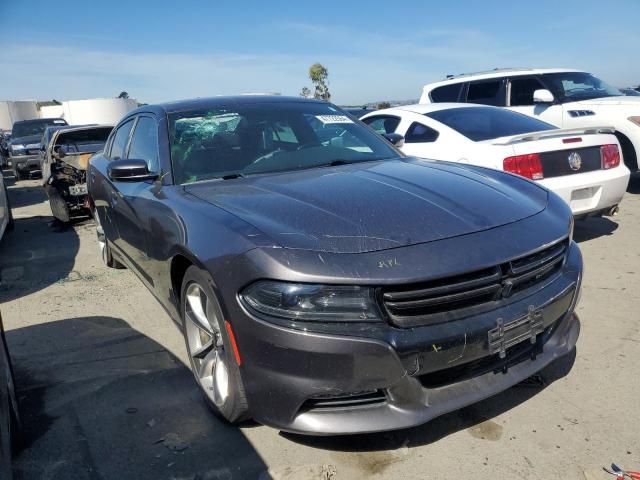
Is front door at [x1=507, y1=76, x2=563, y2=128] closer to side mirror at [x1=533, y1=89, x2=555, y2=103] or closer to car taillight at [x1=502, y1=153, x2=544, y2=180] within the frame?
side mirror at [x1=533, y1=89, x2=555, y2=103]

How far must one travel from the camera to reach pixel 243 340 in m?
2.11

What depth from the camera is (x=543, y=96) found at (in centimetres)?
754

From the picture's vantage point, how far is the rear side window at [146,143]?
343 cm

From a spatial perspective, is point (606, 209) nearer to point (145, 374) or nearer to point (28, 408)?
point (145, 374)

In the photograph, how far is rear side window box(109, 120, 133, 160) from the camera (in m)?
4.36

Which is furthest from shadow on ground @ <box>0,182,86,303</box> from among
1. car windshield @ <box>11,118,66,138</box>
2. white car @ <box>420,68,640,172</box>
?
car windshield @ <box>11,118,66,138</box>


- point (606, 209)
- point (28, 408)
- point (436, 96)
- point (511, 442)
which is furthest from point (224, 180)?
point (436, 96)

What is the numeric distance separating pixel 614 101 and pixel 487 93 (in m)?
1.83

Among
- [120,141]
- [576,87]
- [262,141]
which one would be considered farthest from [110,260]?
[576,87]

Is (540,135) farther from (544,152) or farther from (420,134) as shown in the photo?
(420,134)

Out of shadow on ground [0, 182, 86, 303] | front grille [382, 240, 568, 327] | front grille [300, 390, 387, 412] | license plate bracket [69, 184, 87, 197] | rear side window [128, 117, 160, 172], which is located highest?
rear side window [128, 117, 160, 172]

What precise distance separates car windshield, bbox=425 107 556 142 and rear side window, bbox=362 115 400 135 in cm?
54

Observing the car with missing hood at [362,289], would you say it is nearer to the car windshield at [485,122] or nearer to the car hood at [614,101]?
the car windshield at [485,122]

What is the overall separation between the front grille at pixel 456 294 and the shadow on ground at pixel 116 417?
978mm
